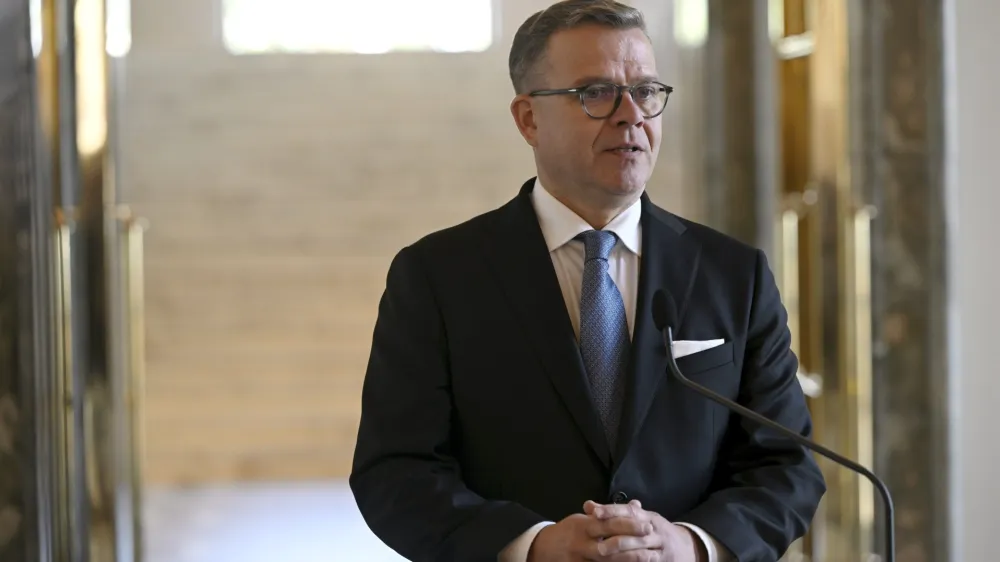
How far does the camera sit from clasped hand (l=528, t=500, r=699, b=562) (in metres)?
1.65

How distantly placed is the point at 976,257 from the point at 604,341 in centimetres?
212

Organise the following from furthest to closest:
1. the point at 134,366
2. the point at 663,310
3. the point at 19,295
Result: the point at 134,366, the point at 19,295, the point at 663,310

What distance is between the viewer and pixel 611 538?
165cm

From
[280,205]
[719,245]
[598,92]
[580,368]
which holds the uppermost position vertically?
[598,92]

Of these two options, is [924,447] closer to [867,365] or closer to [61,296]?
[867,365]

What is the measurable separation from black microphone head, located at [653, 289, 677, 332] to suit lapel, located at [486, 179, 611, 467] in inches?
7.7

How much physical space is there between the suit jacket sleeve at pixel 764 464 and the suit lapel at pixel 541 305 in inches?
7.5

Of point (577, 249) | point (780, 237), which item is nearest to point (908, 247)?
point (780, 237)

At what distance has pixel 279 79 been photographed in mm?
8945

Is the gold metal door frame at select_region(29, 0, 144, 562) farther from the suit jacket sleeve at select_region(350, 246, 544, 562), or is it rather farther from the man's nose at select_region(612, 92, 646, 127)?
the man's nose at select_region(612, 92, 646, 127)

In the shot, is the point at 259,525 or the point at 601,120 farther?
the point at 259,525

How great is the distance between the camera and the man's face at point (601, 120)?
70.3 inches

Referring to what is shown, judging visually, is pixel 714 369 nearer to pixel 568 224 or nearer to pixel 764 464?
pixel 764 464

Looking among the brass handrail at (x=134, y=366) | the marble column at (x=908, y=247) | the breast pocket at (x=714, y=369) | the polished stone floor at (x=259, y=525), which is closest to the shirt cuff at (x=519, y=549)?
the breast pocket at (x=714, y=369)
